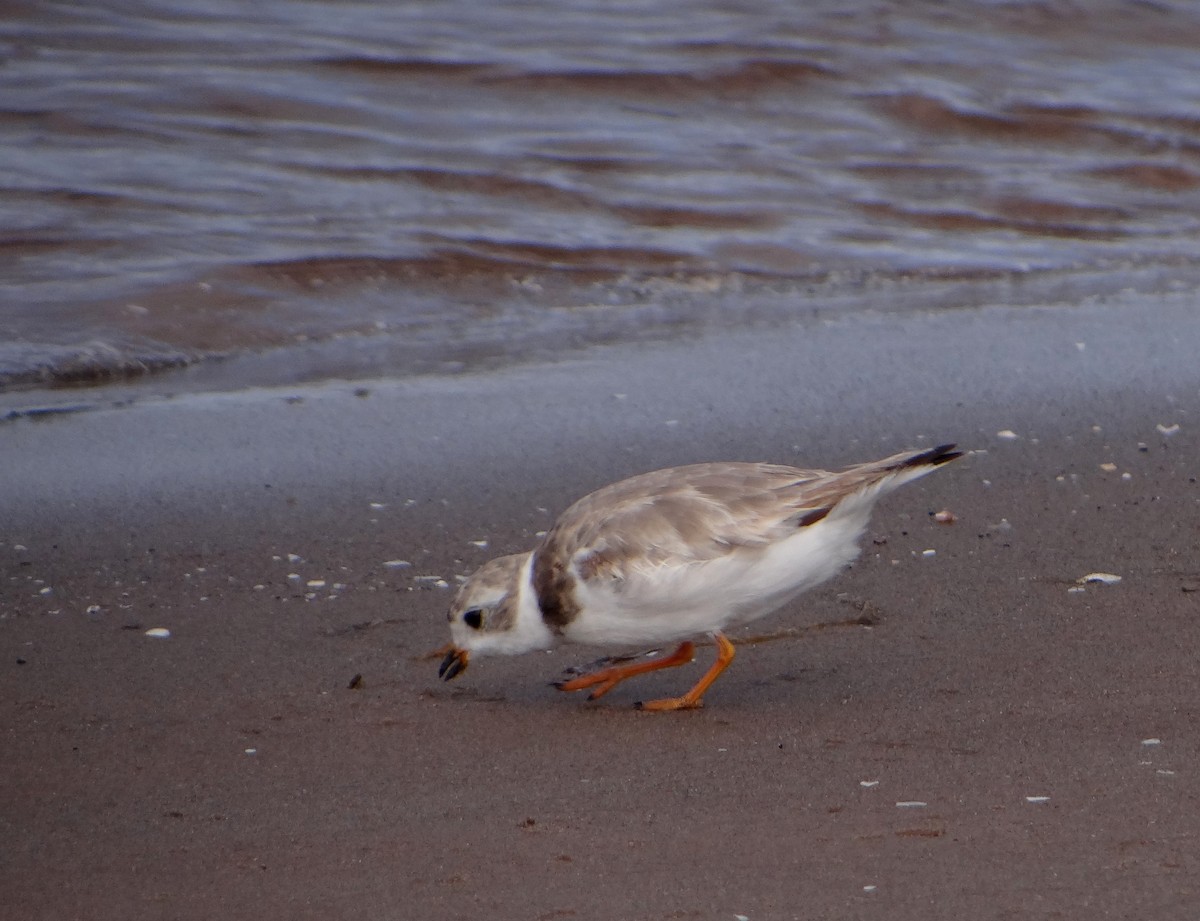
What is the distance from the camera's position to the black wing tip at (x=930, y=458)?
155 inches

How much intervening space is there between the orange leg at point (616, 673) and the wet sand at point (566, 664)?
52mm

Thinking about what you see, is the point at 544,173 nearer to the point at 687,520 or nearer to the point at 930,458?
the point at 687,520

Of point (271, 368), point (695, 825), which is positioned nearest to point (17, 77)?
point (271, 368)

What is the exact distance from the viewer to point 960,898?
282 cm

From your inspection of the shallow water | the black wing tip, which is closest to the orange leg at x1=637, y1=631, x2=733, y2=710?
the black wing tip

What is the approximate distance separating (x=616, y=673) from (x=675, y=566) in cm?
42

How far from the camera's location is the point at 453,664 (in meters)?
4.13

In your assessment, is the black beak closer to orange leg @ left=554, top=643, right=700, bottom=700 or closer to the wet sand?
the wet sand

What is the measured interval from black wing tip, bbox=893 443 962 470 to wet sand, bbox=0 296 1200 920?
0.55 metres

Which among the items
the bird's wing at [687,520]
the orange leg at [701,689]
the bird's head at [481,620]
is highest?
the bird's wing at [687,520]

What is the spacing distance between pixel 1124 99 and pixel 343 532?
10499mm

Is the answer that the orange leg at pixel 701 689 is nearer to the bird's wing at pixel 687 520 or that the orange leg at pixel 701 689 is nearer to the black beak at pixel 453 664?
the bird's wing at pixel 687 520

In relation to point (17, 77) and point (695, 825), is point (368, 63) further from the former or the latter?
point (695, 825)

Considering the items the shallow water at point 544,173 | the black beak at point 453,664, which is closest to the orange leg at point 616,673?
the black beak at point 453,664
